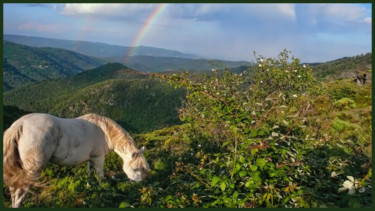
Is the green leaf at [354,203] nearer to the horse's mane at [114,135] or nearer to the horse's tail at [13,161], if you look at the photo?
the horse's mane at [114,135]

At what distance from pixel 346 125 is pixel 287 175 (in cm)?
1028

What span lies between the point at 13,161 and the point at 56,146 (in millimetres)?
855

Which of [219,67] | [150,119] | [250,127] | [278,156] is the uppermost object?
[219,67]

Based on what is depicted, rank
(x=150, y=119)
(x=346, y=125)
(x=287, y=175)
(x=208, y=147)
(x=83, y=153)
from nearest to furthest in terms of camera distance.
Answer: (x=287, y=175)
(x=83, y=153)
(x=208, y=147)
(x=346, y=125)
(x=150, y=119)

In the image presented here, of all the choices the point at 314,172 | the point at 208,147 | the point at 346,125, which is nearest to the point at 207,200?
the point at 314,172

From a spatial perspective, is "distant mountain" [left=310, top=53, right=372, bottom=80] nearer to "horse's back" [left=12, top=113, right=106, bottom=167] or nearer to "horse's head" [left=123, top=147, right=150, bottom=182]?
"horse's head" [left=123, top=147, right=150, bottom=182]

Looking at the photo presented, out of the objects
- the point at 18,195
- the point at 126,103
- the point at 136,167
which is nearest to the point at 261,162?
the point at 136,167

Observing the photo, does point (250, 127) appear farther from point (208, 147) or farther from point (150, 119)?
point (150, 119)

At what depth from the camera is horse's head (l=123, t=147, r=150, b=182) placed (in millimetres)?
8195

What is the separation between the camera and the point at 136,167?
819cm

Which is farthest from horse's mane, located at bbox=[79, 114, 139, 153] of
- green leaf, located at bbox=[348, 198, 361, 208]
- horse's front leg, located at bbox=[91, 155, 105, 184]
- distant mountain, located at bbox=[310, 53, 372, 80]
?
distant mountain, located at bbox=[310, 53, 372, 80]

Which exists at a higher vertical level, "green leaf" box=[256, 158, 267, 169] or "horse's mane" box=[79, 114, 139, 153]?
"green leaf" box=[256, 158, 267, 169]

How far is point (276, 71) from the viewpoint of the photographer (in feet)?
50.6

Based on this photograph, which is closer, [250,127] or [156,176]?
[250,127]
